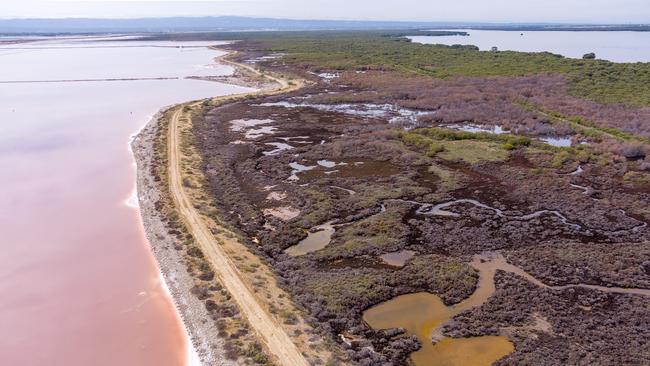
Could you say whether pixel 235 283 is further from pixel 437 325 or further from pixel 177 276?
pixel 437 325

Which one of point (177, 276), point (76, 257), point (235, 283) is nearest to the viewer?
point (235, 283)

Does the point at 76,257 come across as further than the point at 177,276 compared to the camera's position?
Yes

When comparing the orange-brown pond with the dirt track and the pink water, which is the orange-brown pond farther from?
the pink water

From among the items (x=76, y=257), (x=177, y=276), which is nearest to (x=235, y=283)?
(x=177, y=276)

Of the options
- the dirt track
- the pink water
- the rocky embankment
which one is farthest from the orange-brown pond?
the pink water

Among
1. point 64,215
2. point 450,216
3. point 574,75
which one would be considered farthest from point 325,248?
point 574,75

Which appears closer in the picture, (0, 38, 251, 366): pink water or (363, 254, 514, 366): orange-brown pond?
(363, 254, 514, 366): orange-brown pond

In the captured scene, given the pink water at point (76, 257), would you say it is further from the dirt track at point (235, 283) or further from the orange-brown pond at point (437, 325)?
the orange-brown pond at point (437, 325)
